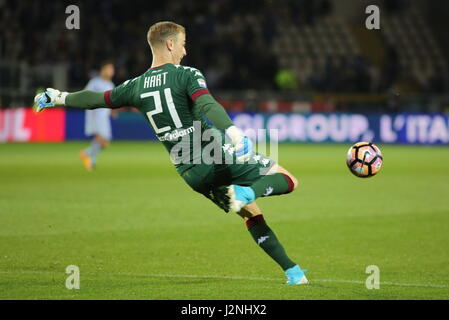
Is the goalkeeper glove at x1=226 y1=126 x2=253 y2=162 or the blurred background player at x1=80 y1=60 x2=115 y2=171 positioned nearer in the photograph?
the goalkeeper glove at x1=226 y1=126 x2=253 y2=162

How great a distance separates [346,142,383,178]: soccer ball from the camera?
805 cm

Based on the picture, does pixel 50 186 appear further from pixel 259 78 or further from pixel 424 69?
pixel 424 69

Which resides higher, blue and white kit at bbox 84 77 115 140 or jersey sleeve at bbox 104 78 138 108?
blue and white kit at bbox 84 77 115 140

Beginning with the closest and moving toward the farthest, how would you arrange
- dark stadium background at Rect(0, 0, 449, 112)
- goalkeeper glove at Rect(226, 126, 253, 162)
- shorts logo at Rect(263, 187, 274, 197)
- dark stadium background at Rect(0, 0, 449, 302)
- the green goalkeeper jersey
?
1. goalkeeper glove at Rect(226, 126, 253, 162)
2. the green goalkeeper jersey
3. shorts logo at Rect(263, 187, 274, 197)
4. dark stadium background at Rect(0, 0, 449, 302)
5. dark stadium background at Rect(0, 0, 449, 112)

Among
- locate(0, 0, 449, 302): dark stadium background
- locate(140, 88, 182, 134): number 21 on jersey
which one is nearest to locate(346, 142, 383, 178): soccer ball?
locate(0, 0, 449, 302): dark stadium background

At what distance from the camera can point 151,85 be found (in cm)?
684

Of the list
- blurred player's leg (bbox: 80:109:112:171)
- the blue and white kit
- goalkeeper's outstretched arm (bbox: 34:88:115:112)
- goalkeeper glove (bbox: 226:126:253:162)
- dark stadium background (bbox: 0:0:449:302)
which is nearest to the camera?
goalkeeper glove (bbox: 226:126:253:162)

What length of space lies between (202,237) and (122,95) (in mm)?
3523

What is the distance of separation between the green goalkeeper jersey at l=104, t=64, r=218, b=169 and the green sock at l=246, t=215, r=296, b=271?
780 mm

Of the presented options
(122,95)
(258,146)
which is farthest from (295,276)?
(258,146)

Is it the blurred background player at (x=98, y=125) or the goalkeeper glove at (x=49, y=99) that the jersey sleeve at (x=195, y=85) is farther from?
the blurred background player at (x=98, y=125)

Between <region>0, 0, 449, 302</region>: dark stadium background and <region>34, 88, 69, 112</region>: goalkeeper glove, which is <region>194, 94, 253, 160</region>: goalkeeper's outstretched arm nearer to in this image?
<region>0, 0, 449, 302</region>: dark stadium background
